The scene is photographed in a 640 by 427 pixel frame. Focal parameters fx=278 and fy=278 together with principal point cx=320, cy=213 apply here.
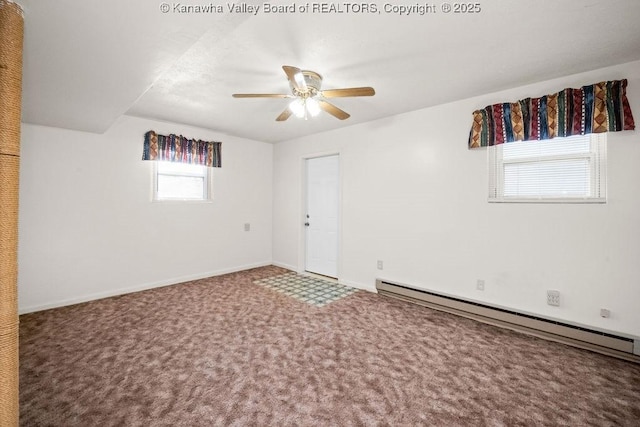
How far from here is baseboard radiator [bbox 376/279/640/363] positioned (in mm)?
2316

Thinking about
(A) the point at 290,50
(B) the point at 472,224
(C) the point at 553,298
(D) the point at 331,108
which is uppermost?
(A) the point at 290,50

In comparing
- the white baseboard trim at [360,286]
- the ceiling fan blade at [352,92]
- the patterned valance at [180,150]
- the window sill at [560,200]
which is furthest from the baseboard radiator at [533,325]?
the patterned valance at [180,150]

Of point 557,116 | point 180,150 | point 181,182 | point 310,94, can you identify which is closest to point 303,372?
point 310,94

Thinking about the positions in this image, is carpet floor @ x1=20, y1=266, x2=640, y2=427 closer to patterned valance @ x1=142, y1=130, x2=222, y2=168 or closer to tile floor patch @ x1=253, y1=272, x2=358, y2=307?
tile floor patch @ x1=253, y1=272, x2=358, y2=307

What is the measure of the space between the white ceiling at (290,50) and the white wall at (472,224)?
591mm

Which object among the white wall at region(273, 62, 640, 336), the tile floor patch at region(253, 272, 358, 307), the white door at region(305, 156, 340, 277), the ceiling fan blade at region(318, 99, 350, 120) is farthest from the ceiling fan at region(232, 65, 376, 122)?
the tile floor patch at region(253, 272, 358, 307)

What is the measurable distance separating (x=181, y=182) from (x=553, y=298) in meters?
4.88

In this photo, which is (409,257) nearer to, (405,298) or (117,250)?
(405,298)

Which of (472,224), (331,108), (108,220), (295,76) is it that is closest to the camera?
(295,76)

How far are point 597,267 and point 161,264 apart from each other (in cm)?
509

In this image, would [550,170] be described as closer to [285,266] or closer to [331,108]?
[331,108]

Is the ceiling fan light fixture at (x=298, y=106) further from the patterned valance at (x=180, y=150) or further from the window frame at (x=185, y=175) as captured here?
the window frame at (x=185, y=175)

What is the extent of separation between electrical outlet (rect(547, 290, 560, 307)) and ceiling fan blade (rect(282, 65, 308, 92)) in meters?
2.98

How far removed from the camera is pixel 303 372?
2082 millimetres
